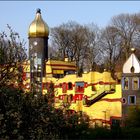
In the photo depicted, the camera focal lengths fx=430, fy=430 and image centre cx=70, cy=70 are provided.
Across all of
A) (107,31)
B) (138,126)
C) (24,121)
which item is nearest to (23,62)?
(24,121)

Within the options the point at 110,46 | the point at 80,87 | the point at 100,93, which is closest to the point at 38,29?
the point at 80,87

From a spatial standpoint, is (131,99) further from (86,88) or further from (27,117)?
(27,117)

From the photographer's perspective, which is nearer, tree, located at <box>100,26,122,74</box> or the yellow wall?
the yellow wall

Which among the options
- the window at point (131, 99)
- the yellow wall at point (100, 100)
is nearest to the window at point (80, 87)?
the yellow wall at point (100, 100)

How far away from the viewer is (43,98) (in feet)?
26.9

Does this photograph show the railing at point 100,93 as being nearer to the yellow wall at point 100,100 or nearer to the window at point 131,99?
the yellow wall at point 100,100

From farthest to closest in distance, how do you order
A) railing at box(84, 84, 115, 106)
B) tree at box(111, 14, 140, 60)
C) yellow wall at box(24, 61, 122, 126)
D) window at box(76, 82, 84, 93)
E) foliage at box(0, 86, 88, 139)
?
1. tree at box(111, 14, 140, 60)
2. window at box(76, 82, 84, 93)
3. railing at box(84, 84, 115, 106)
4. yellow wall at box(24, 61, 122, 126)
5. foliage at box(0, 86, 88, 139)

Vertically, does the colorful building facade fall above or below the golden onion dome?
below

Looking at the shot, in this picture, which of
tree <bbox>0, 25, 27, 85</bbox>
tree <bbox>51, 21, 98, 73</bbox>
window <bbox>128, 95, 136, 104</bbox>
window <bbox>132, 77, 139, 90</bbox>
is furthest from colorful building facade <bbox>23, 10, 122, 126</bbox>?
tree <bbox>0, 25, 27, 85</bbox>

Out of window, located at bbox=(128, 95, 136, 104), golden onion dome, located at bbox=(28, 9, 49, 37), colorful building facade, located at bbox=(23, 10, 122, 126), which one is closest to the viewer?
window, located at bbox=(128, 95, 136, 104)

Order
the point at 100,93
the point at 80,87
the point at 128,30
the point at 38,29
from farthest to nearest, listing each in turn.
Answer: the point at 128,30, the point at 38,29, the point at 80,87, the point at 100,93

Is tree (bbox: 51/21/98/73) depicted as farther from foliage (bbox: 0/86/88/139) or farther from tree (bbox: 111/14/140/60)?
foliage (bbox: 0/86/88/139)

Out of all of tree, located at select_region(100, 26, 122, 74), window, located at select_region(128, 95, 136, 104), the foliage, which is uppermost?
tree, located at select_region(100, 26, 122, 74)

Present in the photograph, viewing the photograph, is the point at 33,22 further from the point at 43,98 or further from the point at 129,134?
the point at 43,98
